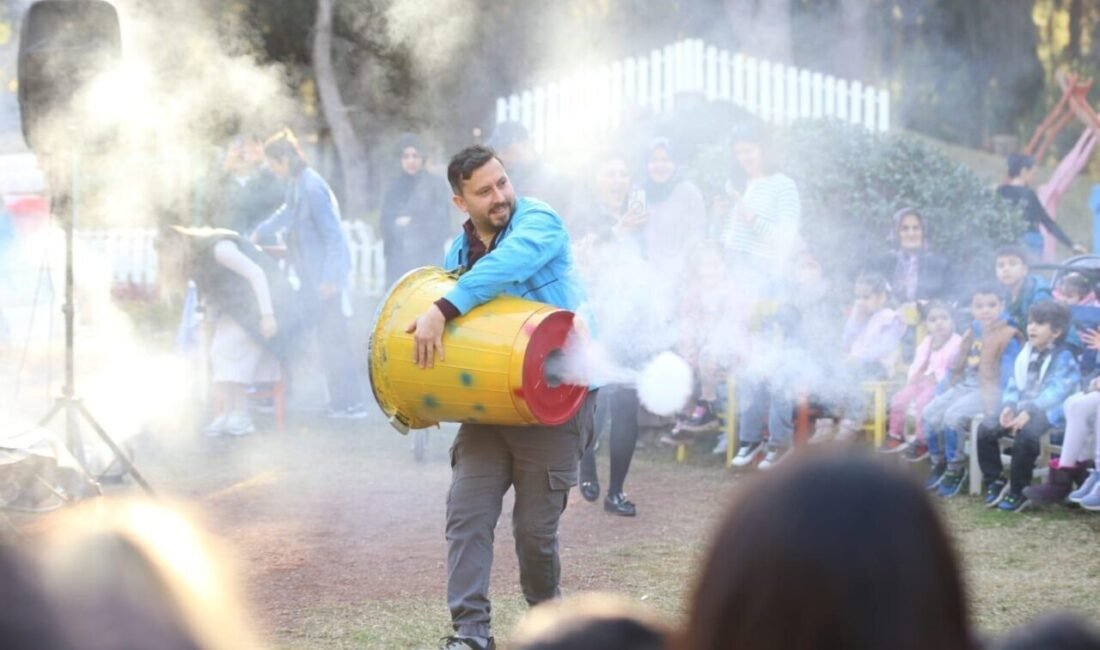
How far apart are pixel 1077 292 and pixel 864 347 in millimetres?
1178

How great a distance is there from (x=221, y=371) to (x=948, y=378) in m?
4.96

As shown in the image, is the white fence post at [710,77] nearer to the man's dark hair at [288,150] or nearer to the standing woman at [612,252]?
the man's dark hair at [288,150]

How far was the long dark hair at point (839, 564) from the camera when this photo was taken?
1.33 meters

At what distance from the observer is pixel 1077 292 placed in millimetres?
7371

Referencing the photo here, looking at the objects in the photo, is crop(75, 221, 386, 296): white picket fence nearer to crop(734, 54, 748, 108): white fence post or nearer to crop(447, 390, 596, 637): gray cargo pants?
crop(734, 54, 748, 108): white fence post

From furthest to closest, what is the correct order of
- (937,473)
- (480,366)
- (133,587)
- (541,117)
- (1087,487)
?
(541,117)
(937,473)
(1087,487)
(480,366)
(133,587)

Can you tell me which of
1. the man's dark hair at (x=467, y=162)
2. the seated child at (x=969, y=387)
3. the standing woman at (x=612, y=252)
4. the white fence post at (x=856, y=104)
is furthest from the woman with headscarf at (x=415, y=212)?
the white fence post at (x=856, y=104)

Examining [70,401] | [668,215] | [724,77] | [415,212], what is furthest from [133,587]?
[724,77]

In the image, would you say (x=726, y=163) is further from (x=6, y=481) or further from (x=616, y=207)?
(x=6, y=481)

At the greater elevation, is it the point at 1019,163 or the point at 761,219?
the point at 1019,163

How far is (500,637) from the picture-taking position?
15.3 ft

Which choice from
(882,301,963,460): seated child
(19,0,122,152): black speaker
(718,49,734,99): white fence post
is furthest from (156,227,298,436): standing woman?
(718,49,734,99): white fence post

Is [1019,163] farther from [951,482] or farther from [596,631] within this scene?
[596,631]

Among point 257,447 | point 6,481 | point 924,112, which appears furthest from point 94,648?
point 924,112
